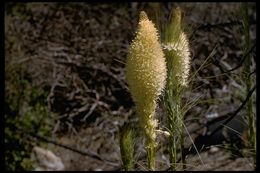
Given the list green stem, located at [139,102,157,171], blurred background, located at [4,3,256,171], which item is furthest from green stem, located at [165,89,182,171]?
blurred background, located at [4,3,256,171]

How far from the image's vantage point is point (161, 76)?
154 cm

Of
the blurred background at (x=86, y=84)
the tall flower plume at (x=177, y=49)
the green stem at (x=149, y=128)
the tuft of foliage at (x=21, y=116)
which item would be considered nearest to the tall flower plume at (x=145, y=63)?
the green stem at (x=149, y=128)

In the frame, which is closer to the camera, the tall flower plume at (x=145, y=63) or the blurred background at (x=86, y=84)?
the tall flower plume at (x=145, y=63)

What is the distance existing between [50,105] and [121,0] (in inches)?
65.4

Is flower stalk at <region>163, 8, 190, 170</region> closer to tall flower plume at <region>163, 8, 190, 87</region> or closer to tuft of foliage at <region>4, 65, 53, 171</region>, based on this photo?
tall flower plume at <region>163, 8, 190, 87</region>

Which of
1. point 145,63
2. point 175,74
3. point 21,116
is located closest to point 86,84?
point 21,116

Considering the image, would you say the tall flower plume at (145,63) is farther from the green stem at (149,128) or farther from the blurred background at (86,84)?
the blurred background at (86,84)

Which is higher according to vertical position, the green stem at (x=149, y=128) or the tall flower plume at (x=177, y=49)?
the tall flower plume at (x=177, y=49)

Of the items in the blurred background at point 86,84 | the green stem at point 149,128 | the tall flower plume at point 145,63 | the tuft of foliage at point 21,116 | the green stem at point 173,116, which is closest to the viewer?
the tall flower plume at point 145,63

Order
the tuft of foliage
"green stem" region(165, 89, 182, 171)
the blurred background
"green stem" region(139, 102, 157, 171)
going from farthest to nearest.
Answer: the blurred background < the tuft of foliage < "green stem" region(165, 89, 182, 171) < "green stem" region(139, 102, 157, 171)

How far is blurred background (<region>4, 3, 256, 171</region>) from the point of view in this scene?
4.66 m

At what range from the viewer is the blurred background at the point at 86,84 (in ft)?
15.3

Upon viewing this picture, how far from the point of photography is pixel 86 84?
538cm

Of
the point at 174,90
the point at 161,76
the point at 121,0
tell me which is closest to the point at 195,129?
the point at 121,0
